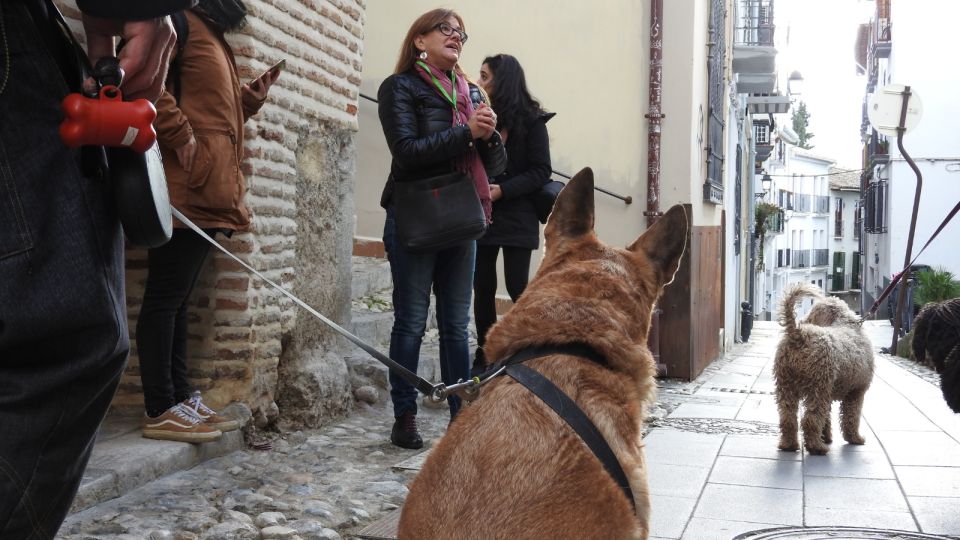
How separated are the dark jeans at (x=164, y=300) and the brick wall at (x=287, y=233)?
2.00 ft

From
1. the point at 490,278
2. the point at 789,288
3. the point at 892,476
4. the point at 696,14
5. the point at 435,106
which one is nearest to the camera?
the point at 435,106

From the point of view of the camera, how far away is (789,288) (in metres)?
6.66

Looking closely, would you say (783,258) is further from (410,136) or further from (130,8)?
(130,8)

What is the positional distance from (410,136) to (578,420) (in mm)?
3029

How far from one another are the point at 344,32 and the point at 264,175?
1.49m

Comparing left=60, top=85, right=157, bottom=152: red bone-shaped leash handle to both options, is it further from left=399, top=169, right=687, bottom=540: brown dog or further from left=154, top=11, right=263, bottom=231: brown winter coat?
left=154, top=11, right=263, bottom=231: brown winter coat

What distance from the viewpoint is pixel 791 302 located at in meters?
6.55

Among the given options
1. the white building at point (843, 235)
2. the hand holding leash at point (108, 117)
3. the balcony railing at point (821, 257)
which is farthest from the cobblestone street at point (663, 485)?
the white building at point (843, 235)

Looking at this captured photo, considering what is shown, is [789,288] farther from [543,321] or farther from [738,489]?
[543,321]

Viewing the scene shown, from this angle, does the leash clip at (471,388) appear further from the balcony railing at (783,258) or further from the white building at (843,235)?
the white building at (843,235)

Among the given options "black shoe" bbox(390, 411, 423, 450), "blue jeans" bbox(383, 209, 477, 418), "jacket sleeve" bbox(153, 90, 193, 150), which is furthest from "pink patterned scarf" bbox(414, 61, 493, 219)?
"jacket sleeve" bbox(153, 90, 193, 150)

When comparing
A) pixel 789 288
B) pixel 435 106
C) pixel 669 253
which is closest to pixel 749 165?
pixel 789 288

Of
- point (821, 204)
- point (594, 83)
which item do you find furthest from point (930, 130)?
point (821, 204)

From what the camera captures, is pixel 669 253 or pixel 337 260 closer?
pixel 669 253
